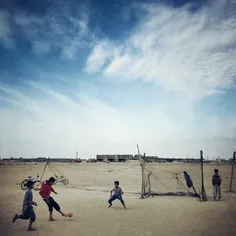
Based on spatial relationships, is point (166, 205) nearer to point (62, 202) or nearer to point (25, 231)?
point (62, 202)

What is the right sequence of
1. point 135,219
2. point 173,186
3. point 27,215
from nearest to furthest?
point 27,215
point 135,219
point 173,186

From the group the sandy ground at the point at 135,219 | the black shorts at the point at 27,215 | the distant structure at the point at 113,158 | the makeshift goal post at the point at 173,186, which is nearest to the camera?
the sandy ground at the point at 135,219

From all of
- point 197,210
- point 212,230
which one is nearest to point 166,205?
point 197,210

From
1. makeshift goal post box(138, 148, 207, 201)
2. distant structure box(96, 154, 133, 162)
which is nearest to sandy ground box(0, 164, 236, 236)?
makeshift goal post box(138, 148, 207, 201)

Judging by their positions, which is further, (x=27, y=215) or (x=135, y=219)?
(x=135, y=219)

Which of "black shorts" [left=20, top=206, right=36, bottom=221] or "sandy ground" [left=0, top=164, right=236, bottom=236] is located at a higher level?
"black shorts" [left=20, top=206, right=36, bottom=221]

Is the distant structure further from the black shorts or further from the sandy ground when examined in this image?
the black shorts

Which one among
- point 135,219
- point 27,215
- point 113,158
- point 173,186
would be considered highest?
point 27,215

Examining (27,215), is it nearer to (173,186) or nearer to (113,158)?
(173,186)

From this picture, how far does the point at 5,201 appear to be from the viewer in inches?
548

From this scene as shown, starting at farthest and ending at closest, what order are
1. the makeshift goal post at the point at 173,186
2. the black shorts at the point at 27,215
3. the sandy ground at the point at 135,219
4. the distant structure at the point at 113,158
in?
Result: the distant structure at the point at 113,158, the makeshift goal post at the point at 173,186, the black shorts at the point at 27,215, the sandy ground at the point at 135,219

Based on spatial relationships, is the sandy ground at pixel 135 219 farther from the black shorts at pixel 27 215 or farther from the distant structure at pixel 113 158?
the distant structure at pixel 113 158

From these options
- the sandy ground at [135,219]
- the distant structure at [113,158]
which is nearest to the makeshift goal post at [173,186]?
the sandy ground at [135,219]

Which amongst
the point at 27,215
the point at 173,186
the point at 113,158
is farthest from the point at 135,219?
the point at 113,158
